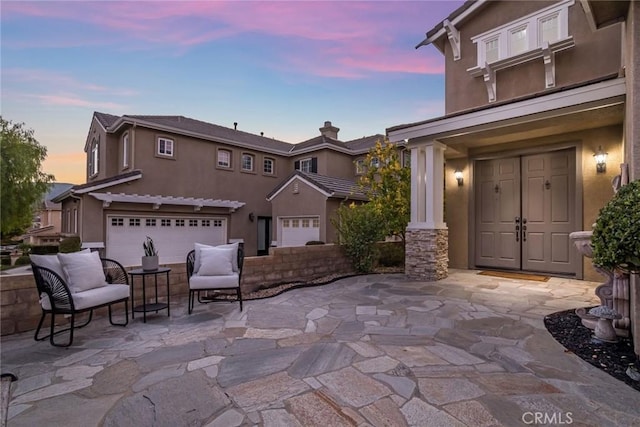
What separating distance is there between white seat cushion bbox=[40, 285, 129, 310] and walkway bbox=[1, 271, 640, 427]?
389 millimetres

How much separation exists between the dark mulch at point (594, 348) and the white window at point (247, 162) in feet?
42.1

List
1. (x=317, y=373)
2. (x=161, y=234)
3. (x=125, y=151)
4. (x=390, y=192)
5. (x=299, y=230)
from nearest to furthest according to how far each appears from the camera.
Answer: (x=317, y=373), (x=390, y=192), (x=161, y=234), (x=125, y=151), (x=299, y=230)

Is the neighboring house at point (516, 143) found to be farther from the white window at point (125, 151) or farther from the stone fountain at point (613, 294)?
the white window at point (125, 151)

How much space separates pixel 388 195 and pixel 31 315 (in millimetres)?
7313

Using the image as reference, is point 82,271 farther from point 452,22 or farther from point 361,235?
point 452,22

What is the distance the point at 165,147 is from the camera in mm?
12094

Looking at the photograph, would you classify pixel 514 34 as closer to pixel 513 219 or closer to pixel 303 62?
pixel 513 219

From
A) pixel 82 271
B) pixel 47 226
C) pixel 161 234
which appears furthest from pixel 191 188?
pixel 47 226

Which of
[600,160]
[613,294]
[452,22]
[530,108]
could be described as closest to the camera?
[613,294]

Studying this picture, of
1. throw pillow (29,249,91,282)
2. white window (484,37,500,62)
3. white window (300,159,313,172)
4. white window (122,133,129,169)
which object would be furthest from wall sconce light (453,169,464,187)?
white window (122,133,129,169)

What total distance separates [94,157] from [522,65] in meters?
16.6

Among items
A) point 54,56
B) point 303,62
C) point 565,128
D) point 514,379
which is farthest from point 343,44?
point 514,379

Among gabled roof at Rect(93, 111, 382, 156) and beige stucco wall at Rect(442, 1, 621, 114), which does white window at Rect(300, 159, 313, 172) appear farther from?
beige stucco wall at Rect(442, 1, 621, 114)

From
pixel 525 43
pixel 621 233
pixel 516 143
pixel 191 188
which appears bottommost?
pixel 621 233
